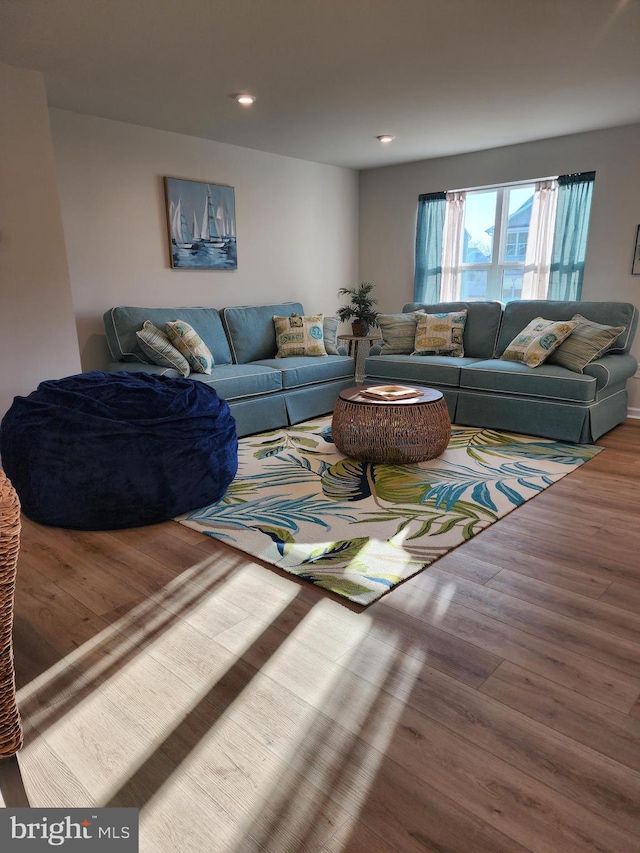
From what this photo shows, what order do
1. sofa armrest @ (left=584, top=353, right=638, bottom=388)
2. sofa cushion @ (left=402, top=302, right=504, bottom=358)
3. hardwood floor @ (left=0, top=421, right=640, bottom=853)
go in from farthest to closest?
sofa cushion @ (left=402, top=302, right=504, bottom=358), sofa armrest @ (left=584, top=353, right=638, bottom=388), hardwood floor @ (left=0, top=421, right=640, bottom=853)

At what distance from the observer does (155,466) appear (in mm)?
2676

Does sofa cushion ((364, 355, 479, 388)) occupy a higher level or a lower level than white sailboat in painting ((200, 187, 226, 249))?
lower

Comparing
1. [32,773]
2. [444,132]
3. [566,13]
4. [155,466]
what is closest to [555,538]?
[155,466]

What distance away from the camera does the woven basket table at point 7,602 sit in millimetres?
984

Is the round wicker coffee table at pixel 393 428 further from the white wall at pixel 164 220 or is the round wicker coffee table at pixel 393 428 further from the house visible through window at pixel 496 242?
the house visible through window at pixel 496 242

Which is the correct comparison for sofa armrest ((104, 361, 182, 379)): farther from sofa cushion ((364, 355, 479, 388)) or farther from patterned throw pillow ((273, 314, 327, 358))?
sofa cushion ((364, 355, 479, 388))

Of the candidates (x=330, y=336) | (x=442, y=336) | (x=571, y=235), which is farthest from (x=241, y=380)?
(x=571, y=235)

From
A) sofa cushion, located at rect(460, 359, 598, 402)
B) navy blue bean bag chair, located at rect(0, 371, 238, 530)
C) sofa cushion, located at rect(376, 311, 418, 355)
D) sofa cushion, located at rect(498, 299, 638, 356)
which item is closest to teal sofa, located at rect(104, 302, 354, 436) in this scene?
sofa cushion, located at rect(376, 311, 418, 355)

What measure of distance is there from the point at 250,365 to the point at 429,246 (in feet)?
8.68

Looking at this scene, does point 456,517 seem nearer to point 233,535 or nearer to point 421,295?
point 233,535

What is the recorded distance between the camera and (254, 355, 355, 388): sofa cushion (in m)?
4.57

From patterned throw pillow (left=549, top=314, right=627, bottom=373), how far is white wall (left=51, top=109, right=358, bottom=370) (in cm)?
286

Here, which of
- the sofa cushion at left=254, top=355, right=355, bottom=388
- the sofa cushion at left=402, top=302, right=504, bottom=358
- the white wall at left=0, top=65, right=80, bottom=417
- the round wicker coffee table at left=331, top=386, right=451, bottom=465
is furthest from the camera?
the sofa cushion at left=402, top=302, right=504, bottom=358

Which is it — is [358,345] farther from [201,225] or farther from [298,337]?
[201,225]
